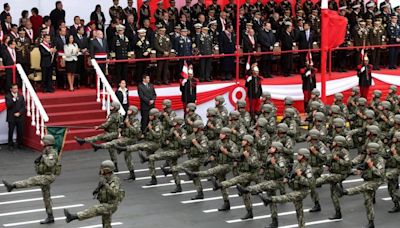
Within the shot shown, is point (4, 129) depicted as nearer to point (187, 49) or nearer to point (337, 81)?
point (187, 49)

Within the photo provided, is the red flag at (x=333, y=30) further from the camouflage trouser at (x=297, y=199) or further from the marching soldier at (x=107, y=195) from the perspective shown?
the marching soldier at (x=107, y=195)

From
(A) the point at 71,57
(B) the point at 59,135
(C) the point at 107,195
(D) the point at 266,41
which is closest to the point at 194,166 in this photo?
(B) the point at 59,135

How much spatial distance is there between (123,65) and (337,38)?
6889 mm

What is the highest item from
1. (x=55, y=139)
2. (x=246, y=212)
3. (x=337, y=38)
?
(x=337, y=38)

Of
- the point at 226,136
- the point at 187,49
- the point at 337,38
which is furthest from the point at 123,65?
the point at 226,136

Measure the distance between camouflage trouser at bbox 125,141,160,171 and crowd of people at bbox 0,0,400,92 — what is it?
5.67m

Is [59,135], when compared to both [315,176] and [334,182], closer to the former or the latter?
[315,176]

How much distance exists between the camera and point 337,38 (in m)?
34.7

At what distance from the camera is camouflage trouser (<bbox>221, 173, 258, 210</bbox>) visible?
26.4m

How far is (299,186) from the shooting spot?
82.6 feet

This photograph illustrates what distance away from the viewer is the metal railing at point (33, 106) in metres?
33.5

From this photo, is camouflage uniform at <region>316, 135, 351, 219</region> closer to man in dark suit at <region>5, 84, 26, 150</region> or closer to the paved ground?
the paved ground

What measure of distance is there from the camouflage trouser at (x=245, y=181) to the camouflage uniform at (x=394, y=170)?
3202 millimetres

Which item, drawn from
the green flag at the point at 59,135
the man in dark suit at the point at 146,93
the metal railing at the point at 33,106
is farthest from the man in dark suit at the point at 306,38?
the green flag at the point at 59,135
